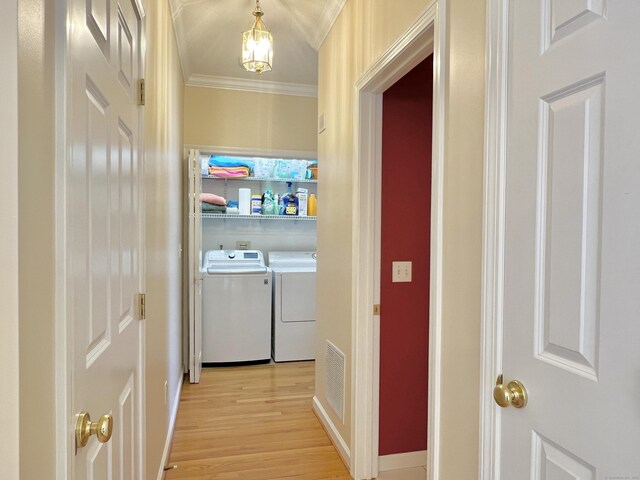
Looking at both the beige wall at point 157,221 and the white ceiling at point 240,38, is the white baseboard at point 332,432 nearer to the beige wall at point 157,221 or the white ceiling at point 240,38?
the beige wall at point 157,221

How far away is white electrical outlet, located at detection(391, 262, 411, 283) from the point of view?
229 cm

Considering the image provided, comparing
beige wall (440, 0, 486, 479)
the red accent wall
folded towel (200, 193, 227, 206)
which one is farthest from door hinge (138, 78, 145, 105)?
folded towel (200, 193, 227, 206)

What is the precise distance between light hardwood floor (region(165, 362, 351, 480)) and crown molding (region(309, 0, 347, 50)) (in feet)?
8.59

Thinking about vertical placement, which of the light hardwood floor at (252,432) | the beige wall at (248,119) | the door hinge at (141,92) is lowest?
the light hardwood floor at (252,432)

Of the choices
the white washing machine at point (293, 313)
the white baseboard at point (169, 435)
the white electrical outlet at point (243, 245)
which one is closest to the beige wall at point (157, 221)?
the white baseboard at point (169, 435)

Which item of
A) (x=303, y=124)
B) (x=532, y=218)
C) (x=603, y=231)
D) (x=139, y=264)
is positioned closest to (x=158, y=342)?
(x=139, y=264)

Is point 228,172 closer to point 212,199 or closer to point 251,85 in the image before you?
point 212,199

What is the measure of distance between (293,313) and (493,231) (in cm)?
320

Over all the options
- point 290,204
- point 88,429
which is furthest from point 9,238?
point 290,204

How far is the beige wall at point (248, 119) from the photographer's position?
3941 millimetres

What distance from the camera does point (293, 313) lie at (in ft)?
13.5

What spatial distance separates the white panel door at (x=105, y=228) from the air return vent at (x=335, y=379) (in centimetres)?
119

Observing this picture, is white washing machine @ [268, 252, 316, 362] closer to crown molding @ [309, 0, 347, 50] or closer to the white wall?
crown molding @ [309, 0, 347, 50]

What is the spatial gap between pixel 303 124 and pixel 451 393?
3392 millimetres
